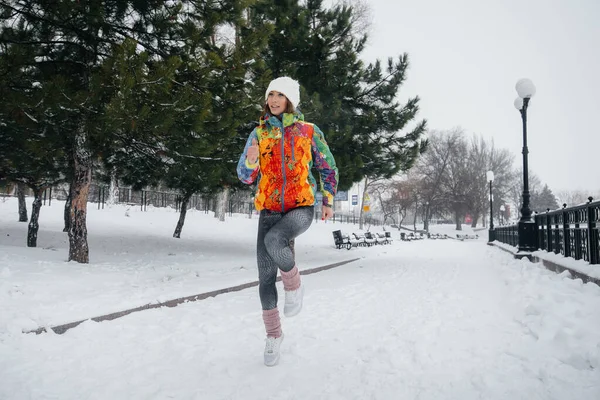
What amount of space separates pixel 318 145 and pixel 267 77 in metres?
5.24

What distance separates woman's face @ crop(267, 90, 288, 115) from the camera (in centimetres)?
305

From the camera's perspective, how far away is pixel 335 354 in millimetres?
3195

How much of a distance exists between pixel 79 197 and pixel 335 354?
630cm

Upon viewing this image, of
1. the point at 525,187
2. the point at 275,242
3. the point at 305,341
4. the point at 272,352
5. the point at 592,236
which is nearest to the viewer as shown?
the point at 275,242

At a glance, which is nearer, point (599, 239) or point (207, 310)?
point (207, 310)

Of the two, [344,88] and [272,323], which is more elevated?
[344,88]

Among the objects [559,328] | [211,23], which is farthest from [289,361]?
[211,23]

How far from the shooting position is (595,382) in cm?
233

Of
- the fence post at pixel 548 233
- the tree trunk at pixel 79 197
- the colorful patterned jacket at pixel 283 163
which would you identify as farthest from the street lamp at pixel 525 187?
the tree trunk at pixel 79 197

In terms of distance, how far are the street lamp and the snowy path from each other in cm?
533

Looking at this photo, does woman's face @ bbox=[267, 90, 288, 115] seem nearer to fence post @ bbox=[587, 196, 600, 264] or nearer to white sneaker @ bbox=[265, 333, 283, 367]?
white sneaker @ bbox=[265, 333, 283, 367]

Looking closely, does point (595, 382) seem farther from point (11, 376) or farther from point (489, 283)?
point (489, 283)

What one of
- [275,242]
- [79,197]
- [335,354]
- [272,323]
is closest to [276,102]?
[275,242]

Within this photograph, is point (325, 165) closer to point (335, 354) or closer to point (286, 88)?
point (286, 88)
